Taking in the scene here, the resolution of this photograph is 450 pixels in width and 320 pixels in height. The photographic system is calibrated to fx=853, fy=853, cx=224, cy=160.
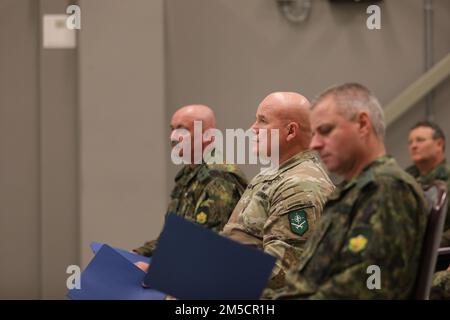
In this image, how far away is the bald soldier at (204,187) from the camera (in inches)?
131

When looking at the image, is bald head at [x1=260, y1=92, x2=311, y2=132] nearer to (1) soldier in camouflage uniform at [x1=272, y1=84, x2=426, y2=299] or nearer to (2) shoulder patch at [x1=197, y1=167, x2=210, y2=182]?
(2) shoulder patch at [x1=197, y1=167, x2=210, y2=182]

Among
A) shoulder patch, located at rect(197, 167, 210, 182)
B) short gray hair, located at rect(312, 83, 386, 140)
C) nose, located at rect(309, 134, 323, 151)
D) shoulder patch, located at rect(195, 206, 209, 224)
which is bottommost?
shoulder patch, located at rect(195, 206, 209, 224)

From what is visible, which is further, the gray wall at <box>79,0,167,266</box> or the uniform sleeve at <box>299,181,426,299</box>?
the gray wall at <box>79,0,167,266</box>

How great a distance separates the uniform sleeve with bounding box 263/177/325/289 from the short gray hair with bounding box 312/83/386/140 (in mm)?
526

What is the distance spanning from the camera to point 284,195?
2.60 metres

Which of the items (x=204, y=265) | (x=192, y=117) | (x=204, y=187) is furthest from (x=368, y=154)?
(x=192, y=117)

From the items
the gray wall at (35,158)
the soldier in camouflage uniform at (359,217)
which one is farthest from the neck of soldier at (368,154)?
the gray wall at (35,158)

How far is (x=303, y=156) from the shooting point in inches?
111

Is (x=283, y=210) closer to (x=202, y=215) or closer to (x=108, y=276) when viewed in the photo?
(x=108, y=276)

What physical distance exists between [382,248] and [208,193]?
5.29ft

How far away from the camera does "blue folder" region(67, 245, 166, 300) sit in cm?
245

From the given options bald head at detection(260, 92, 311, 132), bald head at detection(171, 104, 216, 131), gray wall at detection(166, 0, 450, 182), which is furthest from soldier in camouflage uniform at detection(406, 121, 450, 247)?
bald head at detection(260, 92, 311, 132)
